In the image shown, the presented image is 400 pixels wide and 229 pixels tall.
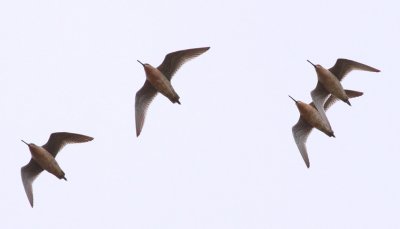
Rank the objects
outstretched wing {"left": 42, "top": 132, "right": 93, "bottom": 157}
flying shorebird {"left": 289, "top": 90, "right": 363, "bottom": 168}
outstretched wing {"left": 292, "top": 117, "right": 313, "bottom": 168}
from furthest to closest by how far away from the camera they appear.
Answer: outstretched wing {"left": 292, "top": 117, "right": 313, "bottom": 168} → outstretched wing {"left": 42, "top": 132, "right": 93, "bottom": 157} → flying shorebird {"left": 289, "top": 90, "right": 363, "bottom": 168}

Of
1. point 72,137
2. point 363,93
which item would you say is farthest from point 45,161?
point 363,93

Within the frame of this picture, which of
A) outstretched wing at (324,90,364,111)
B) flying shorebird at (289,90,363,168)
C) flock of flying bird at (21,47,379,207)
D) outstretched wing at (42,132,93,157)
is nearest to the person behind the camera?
flock of flying bird at (21,47,379,207)

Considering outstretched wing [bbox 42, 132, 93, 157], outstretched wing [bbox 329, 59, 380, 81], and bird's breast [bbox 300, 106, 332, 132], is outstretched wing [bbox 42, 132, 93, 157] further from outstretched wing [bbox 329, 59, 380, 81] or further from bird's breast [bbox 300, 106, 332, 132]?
outstretched wing [bbox 329, 59, 380, 81]

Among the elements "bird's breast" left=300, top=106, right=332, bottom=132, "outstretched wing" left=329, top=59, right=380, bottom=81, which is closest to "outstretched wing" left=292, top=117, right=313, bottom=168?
"bird's breast" left=300, top=106, right=332, bottom=132

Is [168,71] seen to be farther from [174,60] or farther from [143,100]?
[143,100]

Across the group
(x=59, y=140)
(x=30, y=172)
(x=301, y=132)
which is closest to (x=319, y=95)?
(x=301, y=132)

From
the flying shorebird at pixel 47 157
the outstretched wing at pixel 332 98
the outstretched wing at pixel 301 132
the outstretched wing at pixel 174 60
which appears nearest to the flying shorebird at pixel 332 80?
the outstretched wing at pixel 332 98

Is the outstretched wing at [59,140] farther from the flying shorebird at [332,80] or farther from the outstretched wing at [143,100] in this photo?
the flying shorebird at [332,80]
